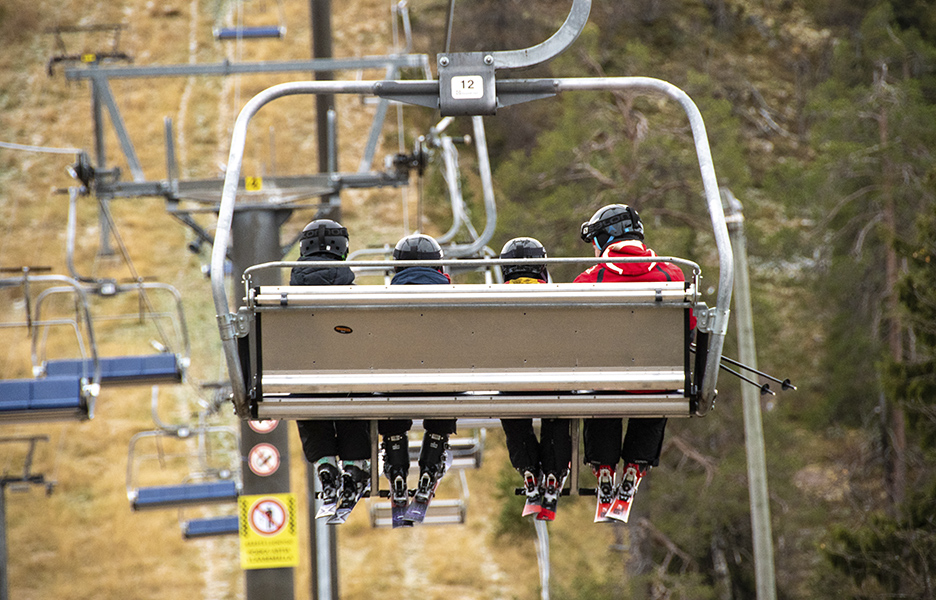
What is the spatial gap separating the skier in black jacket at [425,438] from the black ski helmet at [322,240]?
0.28 metres

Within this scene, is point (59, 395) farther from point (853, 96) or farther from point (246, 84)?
point (246, 84)

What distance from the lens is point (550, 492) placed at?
6020 mm

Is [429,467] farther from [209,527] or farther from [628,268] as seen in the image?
[209,527]

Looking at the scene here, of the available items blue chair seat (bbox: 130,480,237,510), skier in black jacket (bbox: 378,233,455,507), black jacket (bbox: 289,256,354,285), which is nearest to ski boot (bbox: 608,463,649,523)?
skier in black jacket (bbox: 378,233,455,507)

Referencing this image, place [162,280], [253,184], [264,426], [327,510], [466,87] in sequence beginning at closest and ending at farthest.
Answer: [466,87], [327,510], [253,184], [264,426], [162,280]

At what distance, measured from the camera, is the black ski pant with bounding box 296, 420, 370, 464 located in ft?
19.3

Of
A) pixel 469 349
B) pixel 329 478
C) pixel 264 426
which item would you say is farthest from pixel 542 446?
pixel 264 426

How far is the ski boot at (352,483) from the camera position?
19.4 ft

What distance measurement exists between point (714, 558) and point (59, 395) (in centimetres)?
1327

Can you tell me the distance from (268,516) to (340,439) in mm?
4622

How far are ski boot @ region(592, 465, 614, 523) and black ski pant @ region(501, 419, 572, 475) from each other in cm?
18

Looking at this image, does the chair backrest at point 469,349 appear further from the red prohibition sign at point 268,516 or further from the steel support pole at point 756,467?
the steel support pole at point 756,467

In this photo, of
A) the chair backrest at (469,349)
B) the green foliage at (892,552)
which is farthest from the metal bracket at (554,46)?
the green foliage at (892,552)

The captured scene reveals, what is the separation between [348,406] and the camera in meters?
4.90
